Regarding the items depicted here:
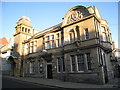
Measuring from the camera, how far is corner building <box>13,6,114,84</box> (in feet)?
41.4

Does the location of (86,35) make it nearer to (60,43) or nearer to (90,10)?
(90,10)

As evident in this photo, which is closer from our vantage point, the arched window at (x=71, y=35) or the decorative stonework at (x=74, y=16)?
the decorative stonework at (x=74, y=16)

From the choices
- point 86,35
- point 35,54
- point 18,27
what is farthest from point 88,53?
point 18,27

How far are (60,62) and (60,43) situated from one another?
3.25 m

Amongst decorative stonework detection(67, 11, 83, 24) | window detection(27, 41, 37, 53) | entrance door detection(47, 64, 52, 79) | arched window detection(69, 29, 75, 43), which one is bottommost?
entrance door detection(47, 64, 52, 79)

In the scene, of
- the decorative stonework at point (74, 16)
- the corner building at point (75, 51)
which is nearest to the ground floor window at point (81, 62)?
the corner building at point (75, 51)

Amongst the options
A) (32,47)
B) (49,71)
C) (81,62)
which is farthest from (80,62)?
(32,47)

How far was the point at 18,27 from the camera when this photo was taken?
87.5 ft

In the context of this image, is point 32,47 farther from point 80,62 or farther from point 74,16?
point 80,62

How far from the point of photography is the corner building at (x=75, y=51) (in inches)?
497

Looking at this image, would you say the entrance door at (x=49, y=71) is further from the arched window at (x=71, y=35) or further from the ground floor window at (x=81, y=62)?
the arched window at (x=71, y=35)

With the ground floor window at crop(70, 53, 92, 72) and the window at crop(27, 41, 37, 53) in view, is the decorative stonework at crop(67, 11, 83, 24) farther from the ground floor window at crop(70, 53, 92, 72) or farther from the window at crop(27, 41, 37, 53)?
the window at crop(27, 41, 37, 53)

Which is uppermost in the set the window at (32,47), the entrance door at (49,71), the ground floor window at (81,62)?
the window at (32,47)

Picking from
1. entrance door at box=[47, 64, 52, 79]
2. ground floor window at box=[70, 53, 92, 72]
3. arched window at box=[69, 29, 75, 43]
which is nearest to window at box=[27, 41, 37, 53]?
entrance door at box=[47, 64, 52, 79]
